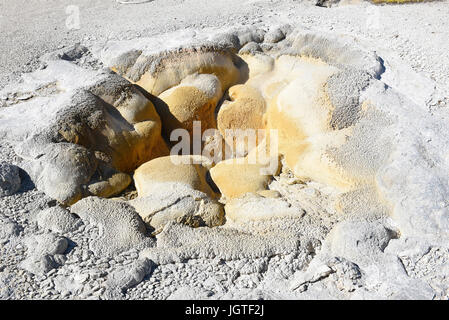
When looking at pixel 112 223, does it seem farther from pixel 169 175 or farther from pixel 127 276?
pixel 169 175

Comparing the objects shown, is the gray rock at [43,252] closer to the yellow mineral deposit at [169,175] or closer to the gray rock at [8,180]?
the gray rock at [8,180]

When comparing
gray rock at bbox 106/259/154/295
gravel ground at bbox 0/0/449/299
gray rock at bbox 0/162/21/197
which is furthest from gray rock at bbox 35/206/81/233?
gray rock at bbox 106/259/154/295

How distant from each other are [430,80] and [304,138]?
31.9 inches

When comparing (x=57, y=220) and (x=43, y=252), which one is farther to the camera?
(x=57, y=220)

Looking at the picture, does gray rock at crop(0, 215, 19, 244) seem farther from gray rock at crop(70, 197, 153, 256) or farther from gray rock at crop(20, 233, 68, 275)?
gray rock at crop(70, 197, 153, 256)

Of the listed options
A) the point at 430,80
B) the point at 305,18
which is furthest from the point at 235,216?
the point at 305,18

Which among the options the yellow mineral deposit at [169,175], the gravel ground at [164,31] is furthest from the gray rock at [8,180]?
the yellow mineral deposit at [169,175]

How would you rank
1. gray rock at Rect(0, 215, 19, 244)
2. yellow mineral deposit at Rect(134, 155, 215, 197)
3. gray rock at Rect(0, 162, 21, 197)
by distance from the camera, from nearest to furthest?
gray rock at Rect(0, 215, 19, 244), gray rock at Rect(0, 162, 21, 197), yellow mineral deposit at Rect(134, 155, 215, 197)

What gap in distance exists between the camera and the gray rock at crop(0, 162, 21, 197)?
221 centimetres

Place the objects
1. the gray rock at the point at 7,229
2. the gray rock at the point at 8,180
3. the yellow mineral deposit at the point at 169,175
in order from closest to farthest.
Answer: the gray rock at the point at 7,229
the gray rock at the point at 8,180
the yellow mineral deposit at the point at 169,175

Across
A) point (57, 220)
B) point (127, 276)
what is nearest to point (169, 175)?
point (57, 220)

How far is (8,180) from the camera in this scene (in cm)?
222

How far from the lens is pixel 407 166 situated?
2340 millimetres

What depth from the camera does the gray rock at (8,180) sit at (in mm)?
2209
